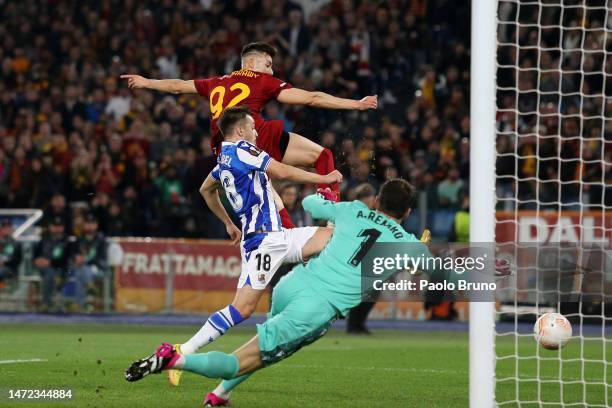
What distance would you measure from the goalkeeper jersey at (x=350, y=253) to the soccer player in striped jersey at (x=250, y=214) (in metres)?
0.95

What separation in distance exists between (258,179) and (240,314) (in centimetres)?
109

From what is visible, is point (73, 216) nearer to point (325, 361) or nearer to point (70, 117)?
point (70, 117)

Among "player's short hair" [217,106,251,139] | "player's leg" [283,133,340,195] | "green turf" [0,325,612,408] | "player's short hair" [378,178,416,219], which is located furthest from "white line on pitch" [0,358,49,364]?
"player's short hair" [378,178,416,219]

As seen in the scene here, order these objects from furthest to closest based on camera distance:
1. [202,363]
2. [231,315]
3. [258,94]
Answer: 1. [258,94]
2. [231,315]
3. [202,363]

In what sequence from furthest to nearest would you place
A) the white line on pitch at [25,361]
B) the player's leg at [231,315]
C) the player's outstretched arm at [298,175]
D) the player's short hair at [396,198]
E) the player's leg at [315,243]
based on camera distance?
the white line on pitch at [25,361] < the player's leg at [315,243] < the player's leg at [231,315] < the player's outstretched arm at [298,175] < the player's short hair at [396,198]

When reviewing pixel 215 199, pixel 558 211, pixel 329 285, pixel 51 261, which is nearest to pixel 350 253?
pixel 329 285

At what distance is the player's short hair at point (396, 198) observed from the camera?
8.16 meters

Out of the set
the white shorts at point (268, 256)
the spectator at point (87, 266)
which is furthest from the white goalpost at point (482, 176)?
the spectator at point (87, 266)

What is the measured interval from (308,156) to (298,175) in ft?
5.84

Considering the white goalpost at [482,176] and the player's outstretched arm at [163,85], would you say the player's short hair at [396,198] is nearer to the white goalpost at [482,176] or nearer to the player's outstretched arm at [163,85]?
the white goalpost at [482,176]

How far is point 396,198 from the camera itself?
8.16m

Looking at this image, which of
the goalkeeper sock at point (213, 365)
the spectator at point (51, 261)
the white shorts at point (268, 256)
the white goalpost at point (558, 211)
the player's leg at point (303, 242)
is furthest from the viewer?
the spectator at point (51, 261)

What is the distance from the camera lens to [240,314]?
9258 millimetres

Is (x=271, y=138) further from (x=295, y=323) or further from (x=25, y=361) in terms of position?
(x=25, y=361)
